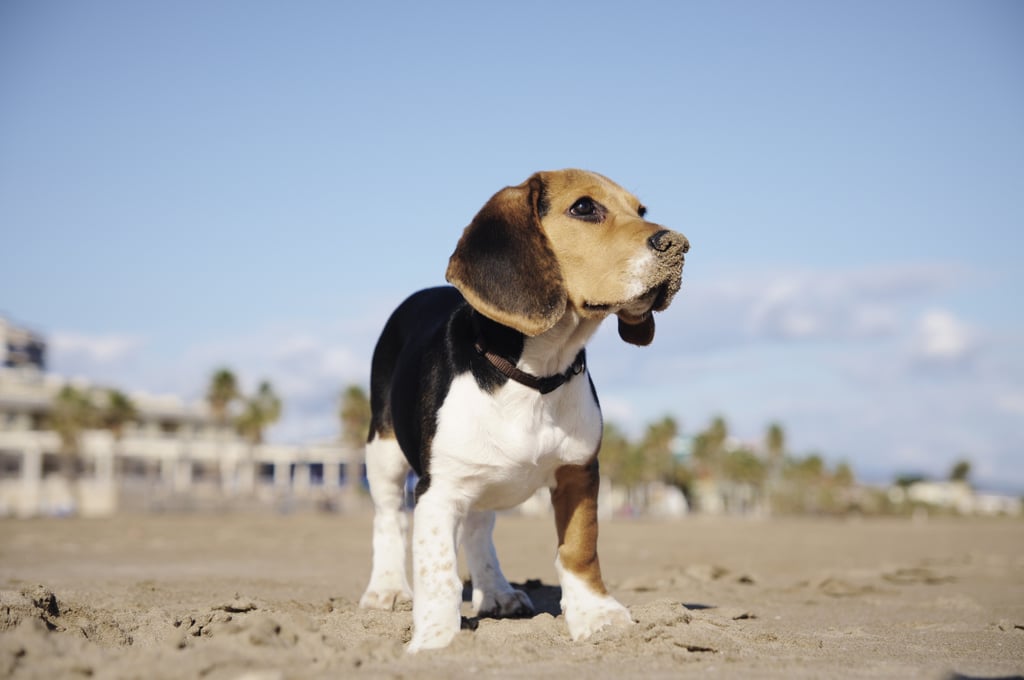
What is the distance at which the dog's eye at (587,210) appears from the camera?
4883 millimetres

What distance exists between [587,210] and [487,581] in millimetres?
2576

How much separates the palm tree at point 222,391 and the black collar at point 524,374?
7521 cm

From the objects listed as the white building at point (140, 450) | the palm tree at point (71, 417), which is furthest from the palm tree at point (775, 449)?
the palm tree at point (71, 417)

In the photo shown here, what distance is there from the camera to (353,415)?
82812mm

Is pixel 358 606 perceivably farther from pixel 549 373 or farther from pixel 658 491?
pixel 658 491

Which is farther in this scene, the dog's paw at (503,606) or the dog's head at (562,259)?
the dog's paw at (503,606)

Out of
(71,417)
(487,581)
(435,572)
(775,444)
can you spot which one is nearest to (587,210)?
(435,572)

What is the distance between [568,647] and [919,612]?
3843 millimetres

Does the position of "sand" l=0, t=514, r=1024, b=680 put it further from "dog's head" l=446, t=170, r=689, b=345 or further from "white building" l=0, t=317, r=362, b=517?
"white building" l=0, t=317, r=362, b=517

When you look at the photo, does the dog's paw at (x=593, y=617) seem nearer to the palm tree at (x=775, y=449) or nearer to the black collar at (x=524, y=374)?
the black collar at (x=524, y=374)

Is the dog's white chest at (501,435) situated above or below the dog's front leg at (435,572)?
above

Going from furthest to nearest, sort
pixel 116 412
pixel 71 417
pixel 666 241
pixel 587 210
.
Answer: pixel 116 412
pixel 71 417
pixel 587 210
pixel 666 241

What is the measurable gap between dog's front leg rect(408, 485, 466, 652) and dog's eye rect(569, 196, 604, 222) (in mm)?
1511

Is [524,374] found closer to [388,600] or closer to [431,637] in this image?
[431,637]
